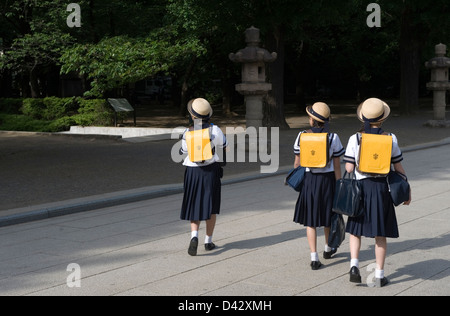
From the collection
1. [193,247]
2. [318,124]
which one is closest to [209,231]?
[193,247]

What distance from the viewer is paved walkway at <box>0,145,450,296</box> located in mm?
6434

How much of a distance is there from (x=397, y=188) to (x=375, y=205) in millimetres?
254

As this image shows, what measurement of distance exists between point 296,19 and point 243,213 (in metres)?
15.0

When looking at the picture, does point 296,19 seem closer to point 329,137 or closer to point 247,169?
point 247,169

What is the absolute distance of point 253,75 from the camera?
61.9ft

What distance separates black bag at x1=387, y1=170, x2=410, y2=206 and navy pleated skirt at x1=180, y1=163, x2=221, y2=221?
83.9 inches

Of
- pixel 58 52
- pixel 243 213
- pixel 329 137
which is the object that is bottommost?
pixel 243 213

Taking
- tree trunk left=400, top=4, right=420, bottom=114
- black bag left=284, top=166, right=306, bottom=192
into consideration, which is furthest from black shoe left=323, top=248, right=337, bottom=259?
tree trunk left=400, top=4, right=420, bottom=114

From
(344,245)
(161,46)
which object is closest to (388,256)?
(344,245)

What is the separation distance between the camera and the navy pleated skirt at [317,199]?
23.3 ft

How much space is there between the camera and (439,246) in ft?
26.2

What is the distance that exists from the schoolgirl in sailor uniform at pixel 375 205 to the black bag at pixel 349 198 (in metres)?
0.09

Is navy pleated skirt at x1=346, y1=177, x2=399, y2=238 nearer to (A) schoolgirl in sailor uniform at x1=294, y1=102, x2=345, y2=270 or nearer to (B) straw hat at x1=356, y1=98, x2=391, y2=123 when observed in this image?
(B) straw hat at x1=356, y1=98, x2=391, y2=123

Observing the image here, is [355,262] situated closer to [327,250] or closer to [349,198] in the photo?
[349,198]
